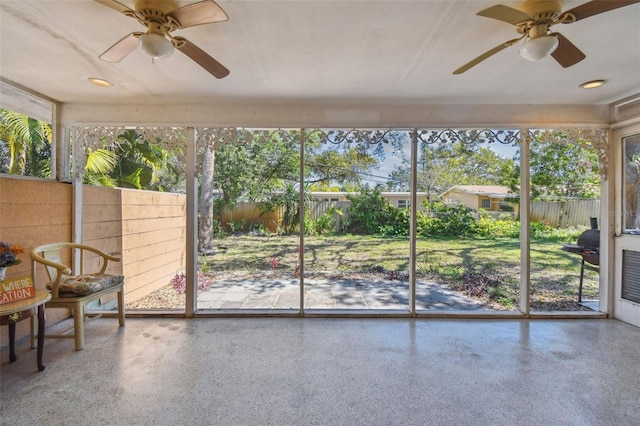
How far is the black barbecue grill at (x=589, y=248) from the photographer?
3.29 metres

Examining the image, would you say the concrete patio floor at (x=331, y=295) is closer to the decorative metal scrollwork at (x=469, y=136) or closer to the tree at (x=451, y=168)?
the tree at (x=451, y=168)

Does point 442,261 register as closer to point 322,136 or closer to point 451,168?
point 451,168

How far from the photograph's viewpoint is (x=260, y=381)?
202cm

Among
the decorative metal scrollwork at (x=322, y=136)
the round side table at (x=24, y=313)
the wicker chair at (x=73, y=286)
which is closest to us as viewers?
the round side table at (x=24, y=313)

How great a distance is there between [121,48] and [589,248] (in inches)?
184

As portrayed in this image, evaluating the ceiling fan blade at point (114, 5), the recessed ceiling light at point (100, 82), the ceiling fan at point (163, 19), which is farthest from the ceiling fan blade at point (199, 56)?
the recessed ceiling light at point (100, 82)

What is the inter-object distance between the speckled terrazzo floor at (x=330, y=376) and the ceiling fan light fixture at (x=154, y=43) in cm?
203

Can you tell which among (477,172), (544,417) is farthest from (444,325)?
(477,172)

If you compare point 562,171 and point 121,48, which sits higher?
point 121,48

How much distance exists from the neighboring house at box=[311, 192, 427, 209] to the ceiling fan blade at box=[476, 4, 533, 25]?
1959mm

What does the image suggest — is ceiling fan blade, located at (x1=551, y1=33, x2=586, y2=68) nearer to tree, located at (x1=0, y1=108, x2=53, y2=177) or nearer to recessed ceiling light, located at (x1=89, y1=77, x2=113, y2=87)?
A: recessed ceiling light, located at (x1=89, y1=77, x2=113, y2=87)

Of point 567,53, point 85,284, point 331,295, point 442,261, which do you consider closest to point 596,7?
point 567,53

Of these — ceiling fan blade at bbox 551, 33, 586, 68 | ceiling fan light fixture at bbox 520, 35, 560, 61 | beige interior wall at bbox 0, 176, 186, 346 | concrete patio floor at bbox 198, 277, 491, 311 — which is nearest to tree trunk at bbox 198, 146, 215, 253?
beige interior wall at bbox 0, 176, 186, 346

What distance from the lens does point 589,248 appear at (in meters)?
→ 3.33
